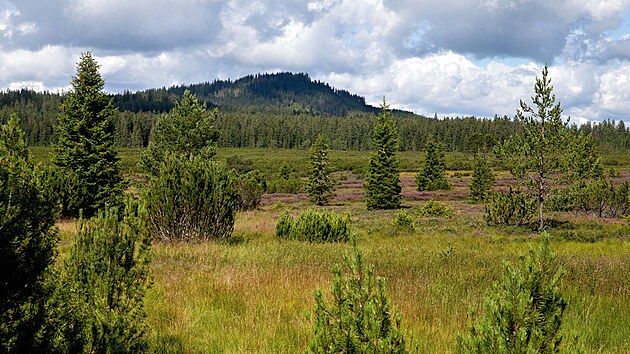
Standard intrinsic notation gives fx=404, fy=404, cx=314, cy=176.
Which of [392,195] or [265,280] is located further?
[392,195]

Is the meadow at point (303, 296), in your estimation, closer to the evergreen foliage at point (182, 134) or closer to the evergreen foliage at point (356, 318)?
the evergreen foliage at point (356, 318)

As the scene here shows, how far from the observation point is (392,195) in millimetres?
35031

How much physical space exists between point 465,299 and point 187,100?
2949 cm

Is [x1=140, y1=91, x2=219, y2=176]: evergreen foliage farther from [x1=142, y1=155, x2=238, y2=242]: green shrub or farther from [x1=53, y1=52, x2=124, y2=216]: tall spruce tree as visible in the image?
[x1=142, y1=155, x2=238, y2=242]: green shrub

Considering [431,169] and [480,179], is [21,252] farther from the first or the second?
[431,169]

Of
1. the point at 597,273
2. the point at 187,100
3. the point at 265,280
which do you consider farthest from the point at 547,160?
the point at 187,100

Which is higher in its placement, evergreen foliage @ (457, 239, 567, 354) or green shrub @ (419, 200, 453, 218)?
evergreen foliage @ (457, 239, 567, 354)

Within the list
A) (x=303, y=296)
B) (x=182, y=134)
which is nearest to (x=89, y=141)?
(x=182, y=134)

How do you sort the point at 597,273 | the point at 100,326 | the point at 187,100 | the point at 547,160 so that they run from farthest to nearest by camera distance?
1. the point at 187,100
2. the point at 547,160
3. the point at 597,273
4. the point at 100,326

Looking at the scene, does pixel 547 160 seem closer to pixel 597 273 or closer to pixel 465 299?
pixel 597 273

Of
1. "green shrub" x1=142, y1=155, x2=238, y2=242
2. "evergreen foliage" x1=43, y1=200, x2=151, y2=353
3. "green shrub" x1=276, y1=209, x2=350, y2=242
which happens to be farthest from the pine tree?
"evergreen foliage" x1=43, y1=200, x2=151, y2=353

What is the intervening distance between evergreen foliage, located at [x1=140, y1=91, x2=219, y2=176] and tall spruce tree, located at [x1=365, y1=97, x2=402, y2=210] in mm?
13865

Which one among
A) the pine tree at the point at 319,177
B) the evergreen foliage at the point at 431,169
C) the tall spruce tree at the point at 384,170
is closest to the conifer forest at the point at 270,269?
the tall spruce tree at the point at 384,170

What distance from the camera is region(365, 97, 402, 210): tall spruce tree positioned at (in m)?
34.6
